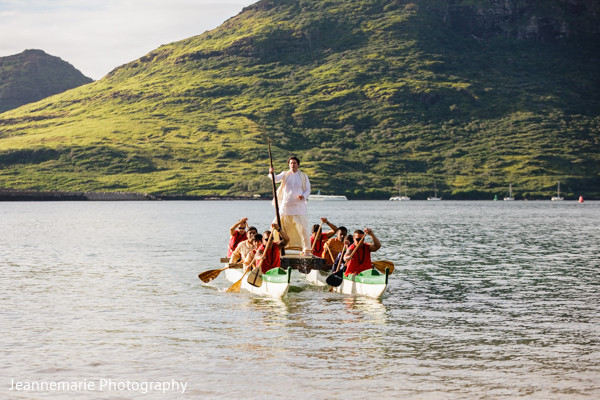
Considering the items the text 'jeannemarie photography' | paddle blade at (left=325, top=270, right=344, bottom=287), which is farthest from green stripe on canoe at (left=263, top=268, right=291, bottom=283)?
the text 'jeannemarie photography'

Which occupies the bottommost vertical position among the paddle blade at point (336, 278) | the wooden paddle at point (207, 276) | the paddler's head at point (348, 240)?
the wooden paddle at point (207, 276)

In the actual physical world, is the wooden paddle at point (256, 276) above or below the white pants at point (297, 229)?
below

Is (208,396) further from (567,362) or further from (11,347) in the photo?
(567,362)

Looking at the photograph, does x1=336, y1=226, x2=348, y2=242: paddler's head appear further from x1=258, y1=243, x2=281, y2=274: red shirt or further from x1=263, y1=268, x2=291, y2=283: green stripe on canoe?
x1=263, y1=268, x2=291, y2=283: green stripe on canoe

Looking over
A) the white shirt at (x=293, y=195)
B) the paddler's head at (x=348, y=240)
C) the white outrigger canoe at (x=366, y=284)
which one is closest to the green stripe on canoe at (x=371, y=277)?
the white outrigger canoe at (x=366, y=284)

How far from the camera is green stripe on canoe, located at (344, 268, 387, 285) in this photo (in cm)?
3005

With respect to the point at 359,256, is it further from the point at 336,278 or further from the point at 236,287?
the point at 236,287

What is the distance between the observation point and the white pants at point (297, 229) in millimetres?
32969

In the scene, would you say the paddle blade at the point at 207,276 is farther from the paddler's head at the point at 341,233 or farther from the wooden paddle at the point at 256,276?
the paddler's head at the point at 341,233

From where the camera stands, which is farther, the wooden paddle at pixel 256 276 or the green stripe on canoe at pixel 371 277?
the wooden paddle at pixel 256 276

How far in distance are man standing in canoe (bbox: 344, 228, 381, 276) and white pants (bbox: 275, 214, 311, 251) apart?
2.18 metres

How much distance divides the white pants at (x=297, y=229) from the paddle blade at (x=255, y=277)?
8.63ft

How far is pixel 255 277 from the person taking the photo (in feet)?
102

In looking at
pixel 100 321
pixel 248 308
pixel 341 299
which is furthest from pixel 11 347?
pixel 341 299
